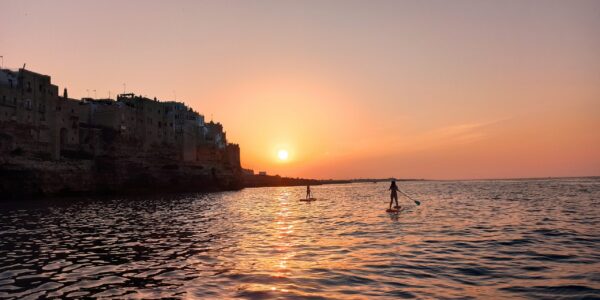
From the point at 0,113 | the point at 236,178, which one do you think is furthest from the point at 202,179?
the point at 0,113

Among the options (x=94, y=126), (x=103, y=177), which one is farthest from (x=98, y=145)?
(x=103, y=177)

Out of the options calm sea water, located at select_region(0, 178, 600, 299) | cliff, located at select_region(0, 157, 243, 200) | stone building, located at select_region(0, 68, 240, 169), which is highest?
stone building, located at select_region(0, 68, 240, 169)

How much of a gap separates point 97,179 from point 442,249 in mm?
84386

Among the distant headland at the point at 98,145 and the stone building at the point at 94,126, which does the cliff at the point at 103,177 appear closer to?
the distant headland at the point at 98,145

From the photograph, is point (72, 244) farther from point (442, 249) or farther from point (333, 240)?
point (442, 249)

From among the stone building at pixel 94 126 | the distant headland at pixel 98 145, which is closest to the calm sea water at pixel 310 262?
the distant headland at pixel 98 145

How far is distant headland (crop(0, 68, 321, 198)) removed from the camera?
2798 inches

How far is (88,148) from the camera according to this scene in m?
88.3

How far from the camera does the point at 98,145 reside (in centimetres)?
9025

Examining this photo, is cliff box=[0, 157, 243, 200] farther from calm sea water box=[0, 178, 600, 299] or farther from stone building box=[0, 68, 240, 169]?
calm sea water box=[0, 178, 600, 299]

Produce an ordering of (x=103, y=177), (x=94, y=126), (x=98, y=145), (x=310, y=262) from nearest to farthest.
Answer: (x=310, y=262)
(x=103, y=177)
(x=98, y=145)
(x=94, y=126)

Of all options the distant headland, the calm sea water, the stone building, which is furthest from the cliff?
the calm sea water

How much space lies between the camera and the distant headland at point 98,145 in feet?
233

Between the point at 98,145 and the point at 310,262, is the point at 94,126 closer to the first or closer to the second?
the point at 98,145
